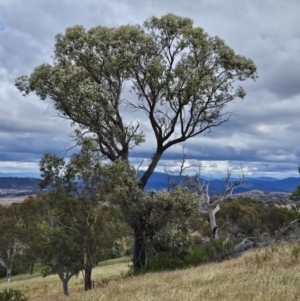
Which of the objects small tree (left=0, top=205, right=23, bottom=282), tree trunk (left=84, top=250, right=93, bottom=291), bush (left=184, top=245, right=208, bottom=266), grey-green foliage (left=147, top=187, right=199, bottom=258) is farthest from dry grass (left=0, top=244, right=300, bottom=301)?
small tree (left=0, top=205, right=23, bottom=282)

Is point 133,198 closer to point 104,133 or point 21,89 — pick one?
point 104,133

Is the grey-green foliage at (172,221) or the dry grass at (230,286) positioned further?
the grey-green foliage at (172,221)

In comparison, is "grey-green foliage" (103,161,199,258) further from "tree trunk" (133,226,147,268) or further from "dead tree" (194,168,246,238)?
"dead tree" (194,168,246,238)

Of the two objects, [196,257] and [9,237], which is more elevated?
[196,257]

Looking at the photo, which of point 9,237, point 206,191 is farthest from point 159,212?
point 9,237

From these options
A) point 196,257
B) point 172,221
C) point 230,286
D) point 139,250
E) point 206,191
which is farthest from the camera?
point 206,191

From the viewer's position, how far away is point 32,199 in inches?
1881

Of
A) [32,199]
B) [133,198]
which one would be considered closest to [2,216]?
[32,199]

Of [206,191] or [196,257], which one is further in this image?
[206,191]

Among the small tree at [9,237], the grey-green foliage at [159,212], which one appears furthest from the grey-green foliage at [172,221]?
the small tree at [9,237]

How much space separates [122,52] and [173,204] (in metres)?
7.01

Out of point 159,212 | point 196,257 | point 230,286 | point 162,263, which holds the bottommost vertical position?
point 162,263

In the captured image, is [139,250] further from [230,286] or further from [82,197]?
[230,286]

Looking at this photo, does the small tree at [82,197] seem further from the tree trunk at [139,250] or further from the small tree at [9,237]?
the small tree at [9,237]
